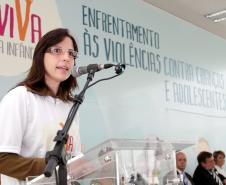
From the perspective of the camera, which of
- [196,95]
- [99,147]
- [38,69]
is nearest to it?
[99,147]

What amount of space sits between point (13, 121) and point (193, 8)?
4.92m

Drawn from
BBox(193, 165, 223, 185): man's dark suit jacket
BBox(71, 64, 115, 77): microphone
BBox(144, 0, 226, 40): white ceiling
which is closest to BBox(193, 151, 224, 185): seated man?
BBox(193, 165, 223, 185): man's dark suit jacket

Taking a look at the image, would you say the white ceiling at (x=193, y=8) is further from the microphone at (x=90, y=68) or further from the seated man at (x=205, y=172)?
the microphone at (x=90, y=68)

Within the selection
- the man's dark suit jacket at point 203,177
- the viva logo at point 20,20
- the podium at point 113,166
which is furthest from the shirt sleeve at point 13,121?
the man's dark suit jacket at point 203,177

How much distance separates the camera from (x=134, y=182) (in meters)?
1.36

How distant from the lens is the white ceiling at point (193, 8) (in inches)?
226

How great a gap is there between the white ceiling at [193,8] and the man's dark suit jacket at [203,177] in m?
2.27

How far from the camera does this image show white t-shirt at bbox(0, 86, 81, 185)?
1514mm

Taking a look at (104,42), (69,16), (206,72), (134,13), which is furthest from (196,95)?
(69,16)

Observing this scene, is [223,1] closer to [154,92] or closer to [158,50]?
[158,50]

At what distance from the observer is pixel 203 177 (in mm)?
5633

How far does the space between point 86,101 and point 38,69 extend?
2.58m

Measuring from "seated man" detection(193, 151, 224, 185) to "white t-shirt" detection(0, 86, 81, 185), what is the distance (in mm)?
4267

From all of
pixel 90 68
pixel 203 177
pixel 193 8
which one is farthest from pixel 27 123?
pixel 193 8
